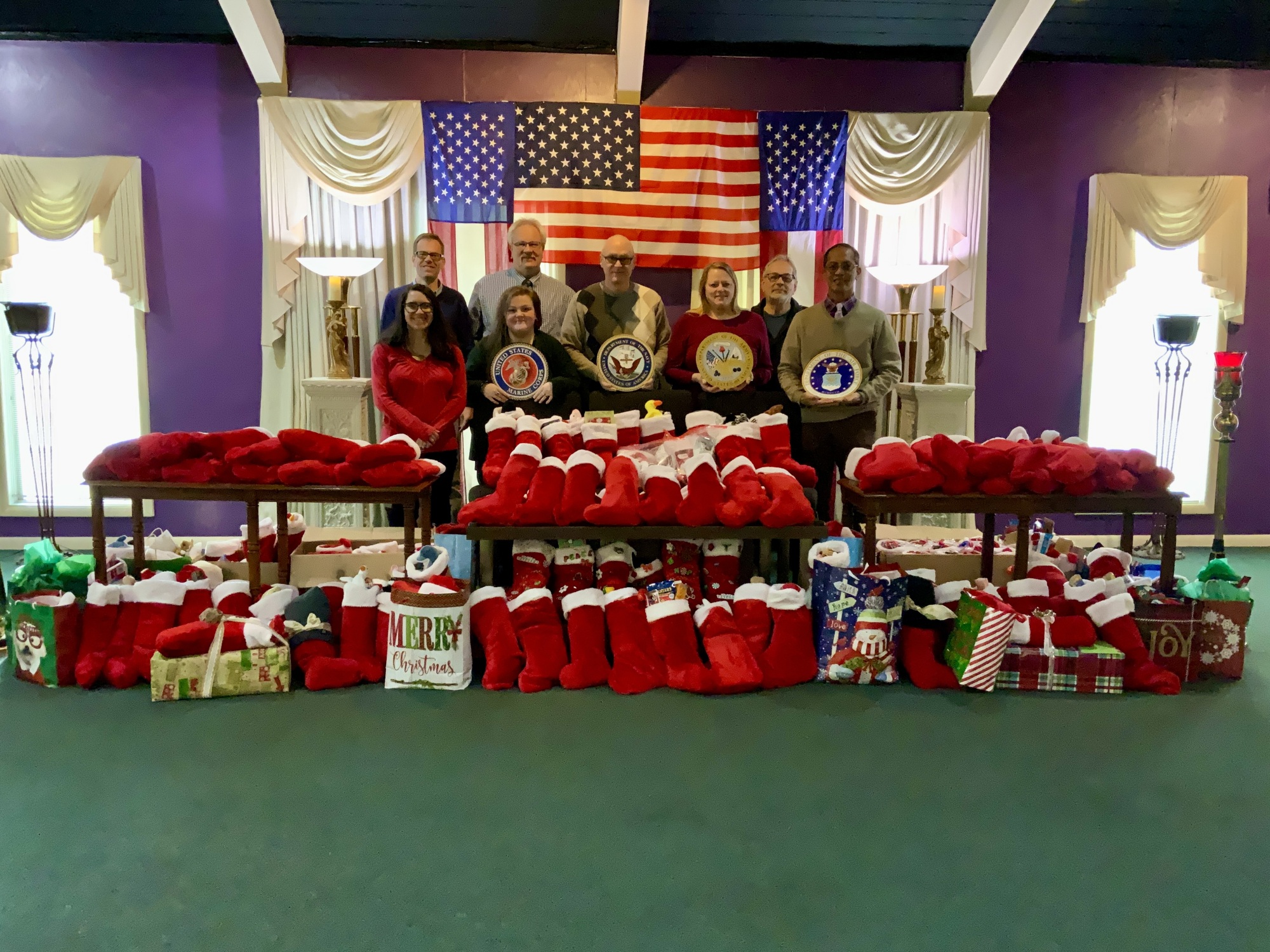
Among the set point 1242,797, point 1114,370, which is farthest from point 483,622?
point 1114,370

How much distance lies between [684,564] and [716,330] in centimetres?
148

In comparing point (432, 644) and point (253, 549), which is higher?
point (253, 549)

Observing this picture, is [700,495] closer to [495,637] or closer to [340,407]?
[495,637]

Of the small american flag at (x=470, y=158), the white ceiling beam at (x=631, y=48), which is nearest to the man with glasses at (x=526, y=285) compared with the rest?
the small american flag at (x=470, y=158)

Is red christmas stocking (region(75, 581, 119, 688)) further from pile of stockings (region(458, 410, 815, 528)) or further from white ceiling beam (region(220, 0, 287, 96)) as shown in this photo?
white ceiling beam (region(220, 0, 287, 96))

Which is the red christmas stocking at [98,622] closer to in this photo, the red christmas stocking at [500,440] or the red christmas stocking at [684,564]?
the red christmas stocking at [500,440]

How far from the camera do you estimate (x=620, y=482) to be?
3088 mm

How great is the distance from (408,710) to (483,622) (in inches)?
16.5

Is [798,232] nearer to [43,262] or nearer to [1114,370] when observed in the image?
[1114,370]

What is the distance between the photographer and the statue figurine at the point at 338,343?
488cm

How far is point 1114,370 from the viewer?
18.8ft

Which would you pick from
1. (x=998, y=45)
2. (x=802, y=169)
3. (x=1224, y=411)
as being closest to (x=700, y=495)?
(x=1224, y=411)

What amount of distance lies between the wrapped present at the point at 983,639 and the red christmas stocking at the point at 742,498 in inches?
29.4

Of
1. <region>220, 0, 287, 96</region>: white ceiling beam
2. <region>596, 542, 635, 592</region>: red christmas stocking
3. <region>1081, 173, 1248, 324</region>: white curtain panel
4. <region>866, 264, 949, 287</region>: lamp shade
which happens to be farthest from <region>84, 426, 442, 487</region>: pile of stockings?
<region>1081, 173, 1248, 324</region>: white curtain panel
